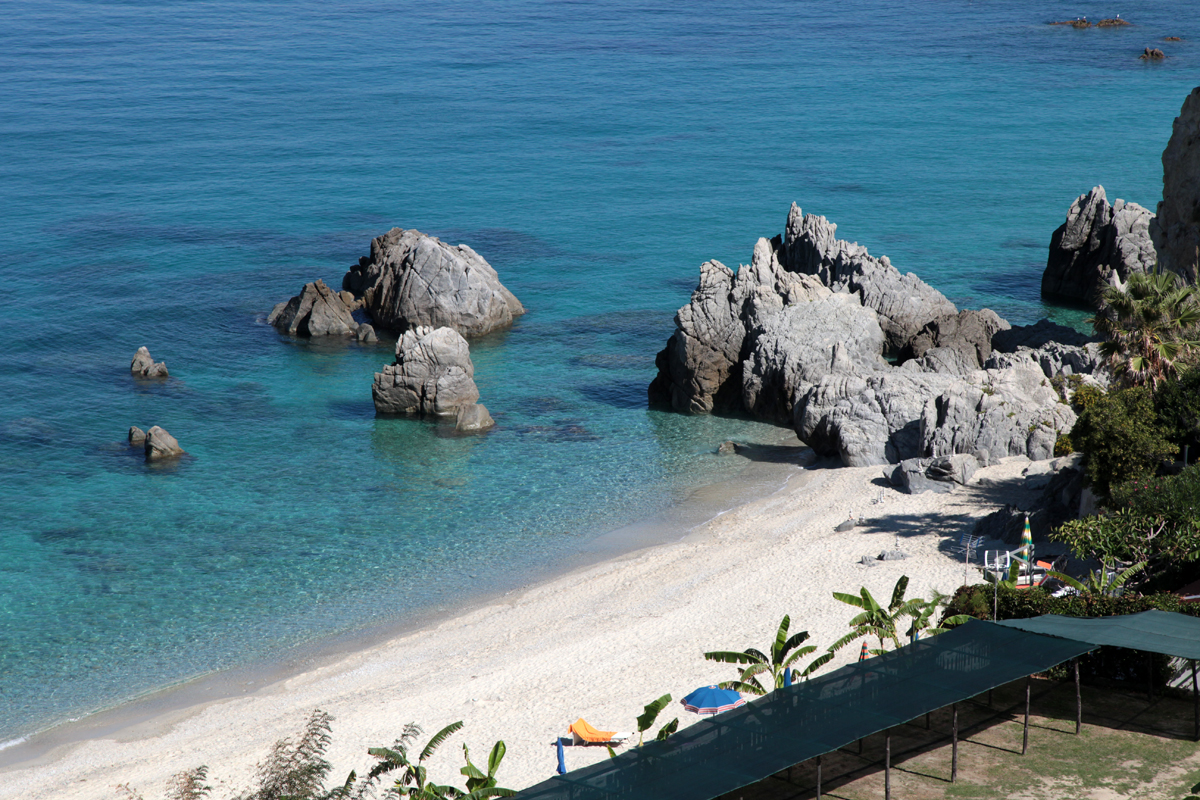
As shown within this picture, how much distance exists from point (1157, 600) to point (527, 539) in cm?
2181

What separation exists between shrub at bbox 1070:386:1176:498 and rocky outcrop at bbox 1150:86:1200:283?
52.2ft

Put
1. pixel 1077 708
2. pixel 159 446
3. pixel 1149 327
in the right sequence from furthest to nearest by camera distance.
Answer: pixel 159 446 < pixel 1149 327 < pixel 1077 708

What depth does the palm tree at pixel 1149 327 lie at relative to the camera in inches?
1334

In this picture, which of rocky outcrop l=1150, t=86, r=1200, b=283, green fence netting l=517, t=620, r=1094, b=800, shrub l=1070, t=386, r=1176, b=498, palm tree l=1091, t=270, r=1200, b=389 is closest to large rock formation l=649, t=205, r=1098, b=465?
rocky outcrop l=1150, t=86, r=1200, b=283

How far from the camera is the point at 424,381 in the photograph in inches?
2060

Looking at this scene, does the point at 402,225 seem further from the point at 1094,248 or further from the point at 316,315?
the point at 1094,248

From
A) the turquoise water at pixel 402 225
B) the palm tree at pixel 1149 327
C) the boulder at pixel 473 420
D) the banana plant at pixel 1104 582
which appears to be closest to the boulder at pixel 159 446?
the turquoise water at pixel 402 225

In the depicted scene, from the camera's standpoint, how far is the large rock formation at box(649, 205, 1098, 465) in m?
43.1

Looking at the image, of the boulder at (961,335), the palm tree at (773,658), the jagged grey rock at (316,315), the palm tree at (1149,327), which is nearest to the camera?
the palm tree at (773,658)

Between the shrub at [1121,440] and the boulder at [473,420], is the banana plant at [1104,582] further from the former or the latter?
the boulder at [473,420]

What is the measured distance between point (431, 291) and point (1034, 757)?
4743cm

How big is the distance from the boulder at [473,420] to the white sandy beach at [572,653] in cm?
1342

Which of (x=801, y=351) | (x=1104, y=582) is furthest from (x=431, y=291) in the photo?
(x=1104, y=582)

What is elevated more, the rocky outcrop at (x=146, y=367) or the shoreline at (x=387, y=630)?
the rocky outcrop at (x=146, y=367)
